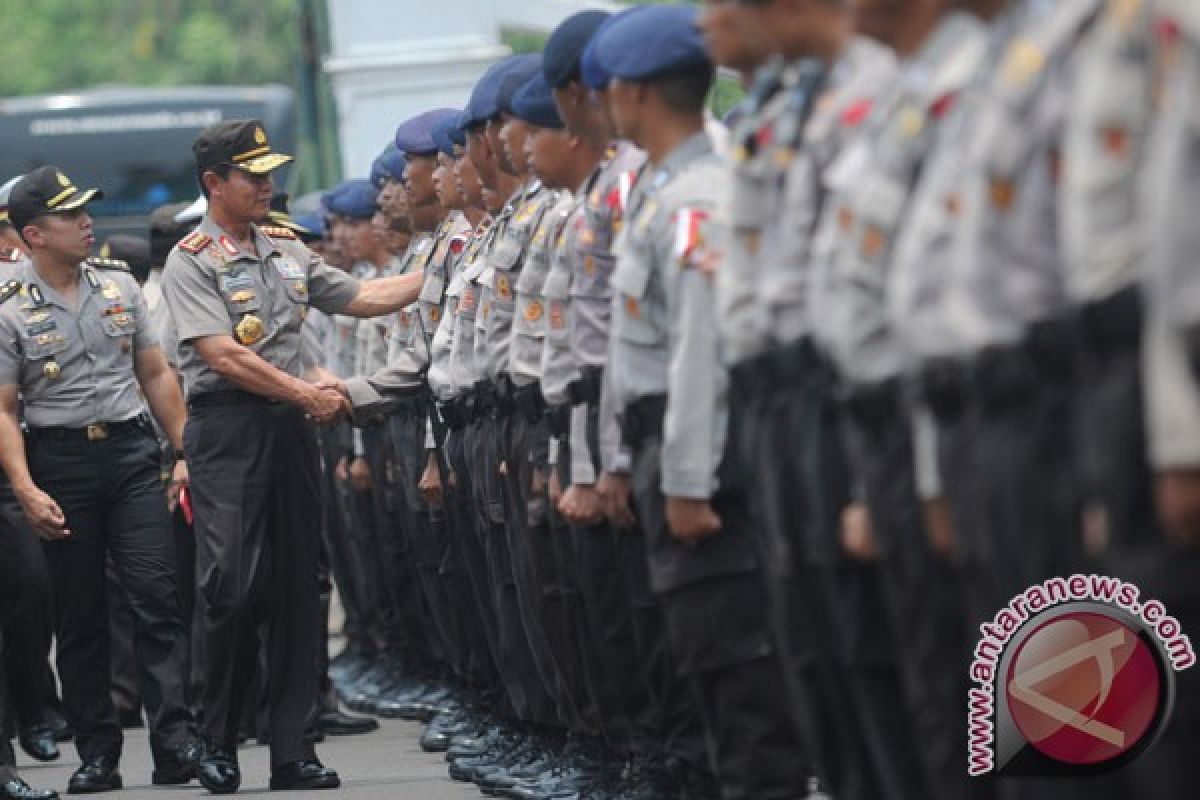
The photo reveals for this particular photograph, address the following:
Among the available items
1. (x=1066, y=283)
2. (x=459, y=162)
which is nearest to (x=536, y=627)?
(x=459, y=162)

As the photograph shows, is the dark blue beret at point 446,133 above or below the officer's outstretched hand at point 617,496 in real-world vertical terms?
above

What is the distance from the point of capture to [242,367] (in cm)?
1132

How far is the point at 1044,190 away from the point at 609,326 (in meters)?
3.89

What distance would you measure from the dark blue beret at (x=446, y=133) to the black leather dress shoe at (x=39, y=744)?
3.15 metres

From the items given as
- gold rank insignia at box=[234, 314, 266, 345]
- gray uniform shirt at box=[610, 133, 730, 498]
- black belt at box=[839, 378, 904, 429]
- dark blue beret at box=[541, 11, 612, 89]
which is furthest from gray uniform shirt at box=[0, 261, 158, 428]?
black belt at box=[839, 378, 904, 429]

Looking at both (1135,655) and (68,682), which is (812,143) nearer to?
(1135,655)

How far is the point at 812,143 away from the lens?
252 inches

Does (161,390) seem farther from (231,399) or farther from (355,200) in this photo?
(355,200)

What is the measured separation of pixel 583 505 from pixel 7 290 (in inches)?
157

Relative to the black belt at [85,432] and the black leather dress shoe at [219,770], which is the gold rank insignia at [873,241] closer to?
the black leather dress shoe at [219,770]

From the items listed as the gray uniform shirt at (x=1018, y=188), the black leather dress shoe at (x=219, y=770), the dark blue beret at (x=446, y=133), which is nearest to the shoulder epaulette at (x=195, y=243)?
the dark blue beret at (x=446, y=133)

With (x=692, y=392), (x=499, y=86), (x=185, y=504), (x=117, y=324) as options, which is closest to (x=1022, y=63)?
(x=692, y=392)

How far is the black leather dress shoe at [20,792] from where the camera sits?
1139cm

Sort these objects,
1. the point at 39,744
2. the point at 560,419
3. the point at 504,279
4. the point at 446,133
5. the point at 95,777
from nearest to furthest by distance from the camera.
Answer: the point at 560,419
the point at 504,279
the point at 95,777
the point at 446,133
the point at 39,744
